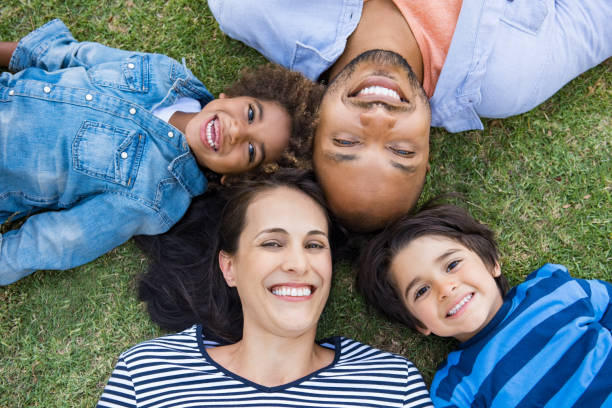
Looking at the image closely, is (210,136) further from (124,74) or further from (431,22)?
(431,22)

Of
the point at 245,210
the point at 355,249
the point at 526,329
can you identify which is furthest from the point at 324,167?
the point at 526,329

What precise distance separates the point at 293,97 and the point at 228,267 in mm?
1061

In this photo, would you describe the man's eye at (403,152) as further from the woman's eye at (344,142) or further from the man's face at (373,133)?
the woman's eye at (344,142)

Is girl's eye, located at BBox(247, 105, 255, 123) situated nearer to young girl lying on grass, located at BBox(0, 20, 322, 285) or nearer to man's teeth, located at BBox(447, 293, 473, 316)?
young girl lying on grass, located at BBox(0, 20, 322, 285)

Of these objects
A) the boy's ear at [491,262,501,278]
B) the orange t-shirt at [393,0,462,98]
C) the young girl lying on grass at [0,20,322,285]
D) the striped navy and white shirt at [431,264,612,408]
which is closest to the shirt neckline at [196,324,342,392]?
the striped navy and white shirt at [431,264,612,408]

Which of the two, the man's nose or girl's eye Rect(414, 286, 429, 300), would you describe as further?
girl's eye Rect(414, 286, 429, 300)

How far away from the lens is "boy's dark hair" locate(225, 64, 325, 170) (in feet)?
9.59

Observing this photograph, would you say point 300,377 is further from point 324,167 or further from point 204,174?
point 204,174

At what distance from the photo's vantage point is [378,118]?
2.32 metres

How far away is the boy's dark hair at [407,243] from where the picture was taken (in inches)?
111

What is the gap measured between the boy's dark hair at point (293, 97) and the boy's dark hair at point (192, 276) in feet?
1.56

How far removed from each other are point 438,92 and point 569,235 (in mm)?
1265

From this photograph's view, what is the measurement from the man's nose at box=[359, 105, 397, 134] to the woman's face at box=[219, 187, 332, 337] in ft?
1.85

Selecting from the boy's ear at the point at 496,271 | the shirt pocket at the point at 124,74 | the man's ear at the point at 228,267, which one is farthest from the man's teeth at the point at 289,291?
the shirt pocket at the point at 124,74
